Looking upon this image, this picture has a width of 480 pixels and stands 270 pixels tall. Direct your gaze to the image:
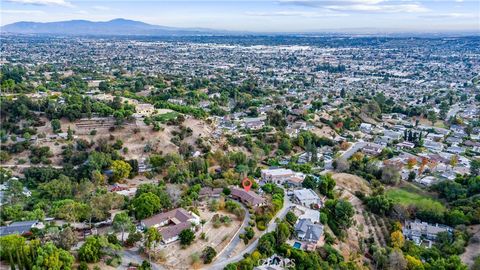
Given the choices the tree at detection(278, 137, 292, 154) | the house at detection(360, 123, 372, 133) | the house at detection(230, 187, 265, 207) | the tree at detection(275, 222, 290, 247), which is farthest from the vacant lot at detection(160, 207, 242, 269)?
the house at detection(360, 123, 372, 133)

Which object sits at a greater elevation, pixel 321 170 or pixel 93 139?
pixel 93 139

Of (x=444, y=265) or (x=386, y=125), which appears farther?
(x=386, y=125)

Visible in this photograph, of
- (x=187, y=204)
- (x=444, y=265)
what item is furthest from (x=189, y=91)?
(x=444, y=265)

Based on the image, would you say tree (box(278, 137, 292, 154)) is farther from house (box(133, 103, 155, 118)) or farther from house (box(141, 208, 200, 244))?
house (box(141, 208, 200, 244))

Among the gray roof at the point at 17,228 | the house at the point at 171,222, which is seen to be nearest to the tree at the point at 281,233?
the house at the point at 171,222

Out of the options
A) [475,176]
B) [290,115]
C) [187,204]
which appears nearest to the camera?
[187,204]

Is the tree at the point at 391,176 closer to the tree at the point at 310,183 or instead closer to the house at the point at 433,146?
the tree at the point at 310,183

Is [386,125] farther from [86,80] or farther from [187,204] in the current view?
[86,80]

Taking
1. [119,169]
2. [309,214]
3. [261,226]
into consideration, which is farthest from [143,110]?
[261,226]
